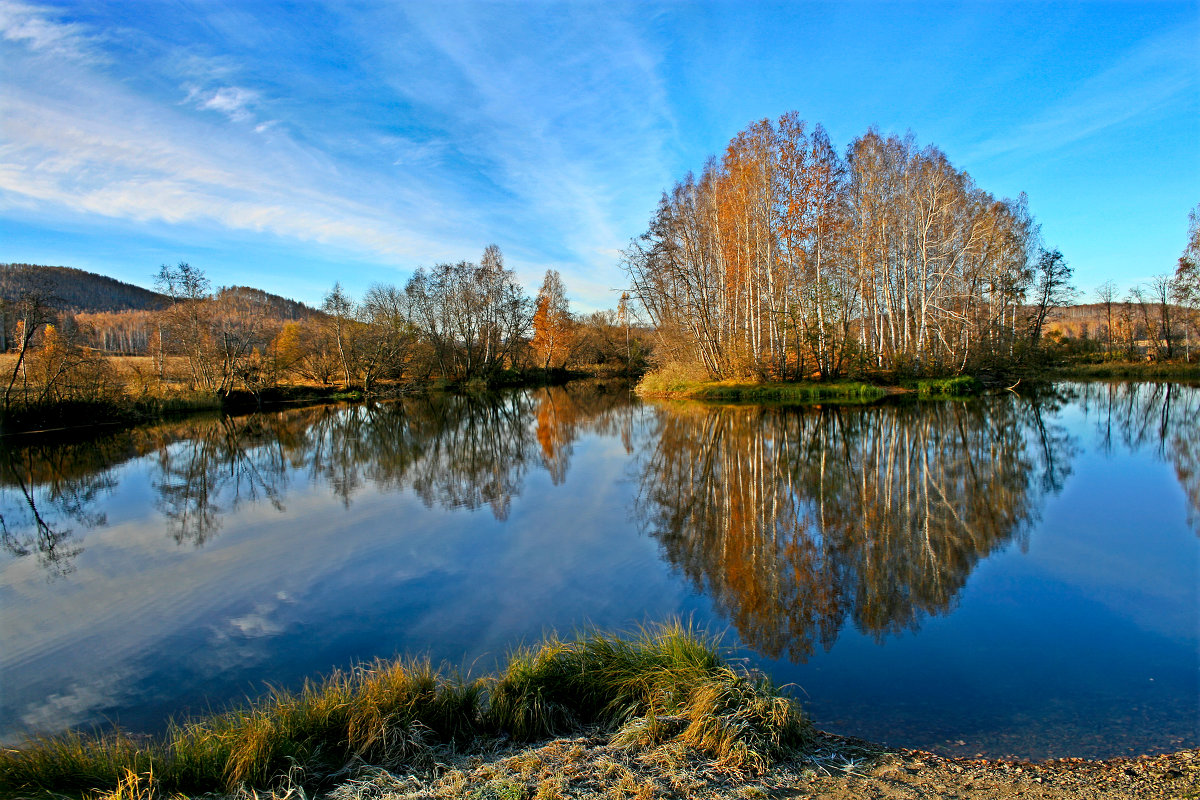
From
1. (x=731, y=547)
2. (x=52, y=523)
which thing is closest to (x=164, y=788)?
(x=731, y=547)

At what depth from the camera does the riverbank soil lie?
2627 mm

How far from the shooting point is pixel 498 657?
4.41m

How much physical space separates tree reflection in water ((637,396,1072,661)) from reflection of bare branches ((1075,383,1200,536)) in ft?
5.03

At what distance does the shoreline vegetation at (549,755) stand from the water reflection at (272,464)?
5.48 m

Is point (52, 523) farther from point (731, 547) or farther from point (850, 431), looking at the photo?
point (850, 431)

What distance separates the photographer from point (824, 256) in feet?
75.6

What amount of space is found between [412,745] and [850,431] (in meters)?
13.4

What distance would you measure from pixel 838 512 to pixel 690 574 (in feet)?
9.43

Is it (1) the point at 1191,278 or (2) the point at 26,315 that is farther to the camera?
(1) the point at 1191,278

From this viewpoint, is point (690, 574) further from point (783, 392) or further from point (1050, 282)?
point (1050, 282)

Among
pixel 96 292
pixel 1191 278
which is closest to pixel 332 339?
pixel 1191 278

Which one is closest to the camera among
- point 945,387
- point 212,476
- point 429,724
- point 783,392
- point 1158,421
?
point 429,724

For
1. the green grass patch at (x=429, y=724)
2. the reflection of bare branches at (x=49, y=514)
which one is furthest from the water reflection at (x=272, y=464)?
the green grass patch at (x=429, y=724)

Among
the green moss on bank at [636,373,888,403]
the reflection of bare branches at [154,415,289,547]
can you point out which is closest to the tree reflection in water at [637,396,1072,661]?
the green moss on bank at [636,373,888,403]
